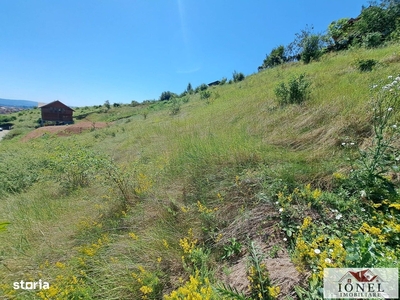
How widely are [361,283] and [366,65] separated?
608 cm

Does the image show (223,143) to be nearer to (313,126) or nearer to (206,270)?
(313,126)

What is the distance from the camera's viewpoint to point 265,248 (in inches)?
62.9

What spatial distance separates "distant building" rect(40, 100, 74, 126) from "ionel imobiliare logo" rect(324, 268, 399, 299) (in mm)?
43579

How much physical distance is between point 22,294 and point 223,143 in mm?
2964

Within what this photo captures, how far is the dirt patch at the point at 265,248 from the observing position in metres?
1.30

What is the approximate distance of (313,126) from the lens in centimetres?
312

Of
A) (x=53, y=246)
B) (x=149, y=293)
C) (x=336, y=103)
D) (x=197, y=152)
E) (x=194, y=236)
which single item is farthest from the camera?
(x=336, y=103)

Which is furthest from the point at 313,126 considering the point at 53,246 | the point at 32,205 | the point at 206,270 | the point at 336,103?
the point at 32,205

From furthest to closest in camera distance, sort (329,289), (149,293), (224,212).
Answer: (224,212)
(149,293)
(329,289)

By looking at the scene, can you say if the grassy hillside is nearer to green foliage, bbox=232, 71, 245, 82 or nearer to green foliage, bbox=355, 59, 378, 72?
green foliage, bbox=355, 59, 378, 72

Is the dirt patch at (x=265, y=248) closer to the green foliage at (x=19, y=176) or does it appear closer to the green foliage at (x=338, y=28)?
the green foliage at (x=19, y=176)

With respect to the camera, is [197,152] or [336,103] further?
[336,103]

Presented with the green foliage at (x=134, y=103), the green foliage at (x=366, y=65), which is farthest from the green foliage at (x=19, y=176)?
the green foliage at (x=134, y=103)

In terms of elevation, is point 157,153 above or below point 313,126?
below
